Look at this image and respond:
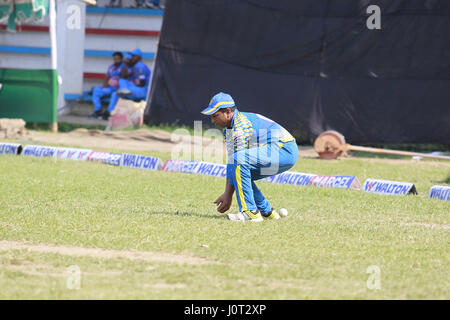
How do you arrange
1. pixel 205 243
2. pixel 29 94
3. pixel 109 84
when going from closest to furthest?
pixel 205 243, pixel 29 94, pixel 109 84

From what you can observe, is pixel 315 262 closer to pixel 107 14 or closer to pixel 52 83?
pixel 52 83

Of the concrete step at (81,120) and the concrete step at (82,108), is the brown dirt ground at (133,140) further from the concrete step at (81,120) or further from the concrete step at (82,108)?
the concrete step at (82,108)

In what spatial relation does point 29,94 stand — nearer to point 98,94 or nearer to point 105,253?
point 98,94

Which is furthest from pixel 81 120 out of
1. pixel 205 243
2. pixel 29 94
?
pixel 205 243

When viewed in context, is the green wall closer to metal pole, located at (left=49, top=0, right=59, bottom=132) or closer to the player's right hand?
metal pole, located at (left=49, top=0, right=59, bottom=132)

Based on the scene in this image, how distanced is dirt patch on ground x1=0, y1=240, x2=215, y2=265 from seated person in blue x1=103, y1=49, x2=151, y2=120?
1334cm

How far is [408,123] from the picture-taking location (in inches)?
632

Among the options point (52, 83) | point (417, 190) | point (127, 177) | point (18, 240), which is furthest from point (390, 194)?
point (52, 83)

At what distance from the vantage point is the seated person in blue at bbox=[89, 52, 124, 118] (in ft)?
68.1

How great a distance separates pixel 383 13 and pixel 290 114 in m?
2.93

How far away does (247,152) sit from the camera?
817cm

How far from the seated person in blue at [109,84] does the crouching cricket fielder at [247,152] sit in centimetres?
1276

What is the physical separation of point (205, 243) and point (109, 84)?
47.7 ft

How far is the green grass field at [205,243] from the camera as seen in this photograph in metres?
5.46
